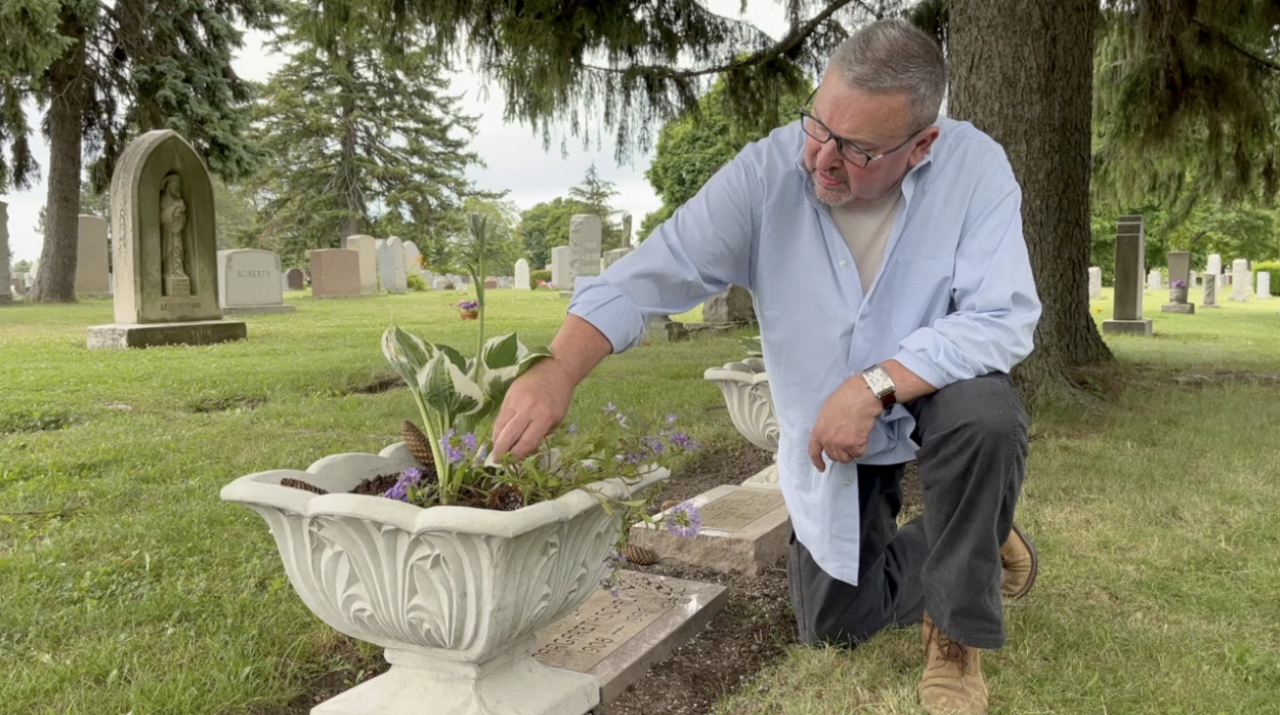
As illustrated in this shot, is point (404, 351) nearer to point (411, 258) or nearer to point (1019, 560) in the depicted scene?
point (1019, 560)

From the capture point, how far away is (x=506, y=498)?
1.74 meters

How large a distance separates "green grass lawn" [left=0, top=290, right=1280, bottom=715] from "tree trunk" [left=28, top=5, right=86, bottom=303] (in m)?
11.5

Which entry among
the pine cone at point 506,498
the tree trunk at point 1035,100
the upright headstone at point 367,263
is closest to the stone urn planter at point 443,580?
the pine cone at point 506,498

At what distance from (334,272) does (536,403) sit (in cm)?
1900

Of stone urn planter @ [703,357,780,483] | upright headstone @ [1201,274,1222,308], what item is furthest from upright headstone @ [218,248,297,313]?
upright headstone @ [1201,274,1222,308]

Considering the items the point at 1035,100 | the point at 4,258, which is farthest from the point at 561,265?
the point at 1035,100

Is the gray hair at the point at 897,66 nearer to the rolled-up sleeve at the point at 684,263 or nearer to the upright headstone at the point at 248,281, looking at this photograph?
the rolled-up sleeve at the point at 684,263

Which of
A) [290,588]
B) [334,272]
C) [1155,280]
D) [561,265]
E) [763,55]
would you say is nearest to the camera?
[290,588]

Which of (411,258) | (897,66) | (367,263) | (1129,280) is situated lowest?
(1129,280)

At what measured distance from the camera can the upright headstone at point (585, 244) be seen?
60.7 feet

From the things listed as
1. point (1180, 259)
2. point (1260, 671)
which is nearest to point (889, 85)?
point (1260, 671)

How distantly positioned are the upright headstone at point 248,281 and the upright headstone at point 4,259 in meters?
4.57

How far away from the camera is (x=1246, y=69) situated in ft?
23.2

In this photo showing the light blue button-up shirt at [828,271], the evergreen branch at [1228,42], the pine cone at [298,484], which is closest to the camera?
the pine cone at [298,484]
